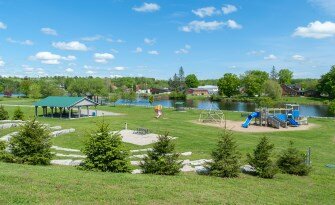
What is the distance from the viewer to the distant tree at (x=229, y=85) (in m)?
122

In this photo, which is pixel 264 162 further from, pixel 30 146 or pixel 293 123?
pixel 293 123

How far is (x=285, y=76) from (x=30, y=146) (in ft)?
553

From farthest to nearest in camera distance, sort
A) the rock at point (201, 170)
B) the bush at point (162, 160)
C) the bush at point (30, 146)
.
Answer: the bush at point (30, 146) < the rock at point (201, 170) < the bush at point (162, 160)

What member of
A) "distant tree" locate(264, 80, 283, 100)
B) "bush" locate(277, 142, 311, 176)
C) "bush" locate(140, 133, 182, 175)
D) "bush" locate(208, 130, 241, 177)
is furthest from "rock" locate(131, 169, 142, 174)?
"distant tree" locate(264, 80, 283, 100)

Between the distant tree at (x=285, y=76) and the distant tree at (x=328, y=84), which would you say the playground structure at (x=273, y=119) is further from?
the distant tree at (x=285, y=76)

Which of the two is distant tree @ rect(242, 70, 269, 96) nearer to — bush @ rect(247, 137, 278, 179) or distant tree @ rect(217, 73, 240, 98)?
distant tree @ rect(217, 73, 240, 98)

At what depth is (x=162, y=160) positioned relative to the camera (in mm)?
14297

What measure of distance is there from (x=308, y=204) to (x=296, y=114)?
30.7 metres

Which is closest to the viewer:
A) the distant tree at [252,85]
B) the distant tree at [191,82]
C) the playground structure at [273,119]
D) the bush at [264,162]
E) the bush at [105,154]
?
the bush at [105,154]

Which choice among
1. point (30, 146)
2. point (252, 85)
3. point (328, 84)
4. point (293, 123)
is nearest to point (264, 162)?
point (30, 146)

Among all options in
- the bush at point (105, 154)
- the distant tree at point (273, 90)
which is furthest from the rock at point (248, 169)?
the distant tree at point (273, 90)

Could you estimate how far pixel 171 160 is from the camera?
14.5m

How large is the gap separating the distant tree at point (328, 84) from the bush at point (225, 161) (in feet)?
326

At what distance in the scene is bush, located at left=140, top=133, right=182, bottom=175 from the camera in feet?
47.0
